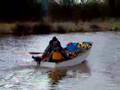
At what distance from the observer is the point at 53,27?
4878cm

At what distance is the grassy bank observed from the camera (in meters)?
47.8

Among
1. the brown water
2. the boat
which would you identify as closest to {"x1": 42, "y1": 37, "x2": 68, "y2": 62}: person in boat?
the boat

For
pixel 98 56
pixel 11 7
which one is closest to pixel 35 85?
pixel 98 56

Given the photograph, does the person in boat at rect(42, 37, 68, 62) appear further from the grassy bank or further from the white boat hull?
the grassy bank

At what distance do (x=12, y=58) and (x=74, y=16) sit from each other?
2901 cm

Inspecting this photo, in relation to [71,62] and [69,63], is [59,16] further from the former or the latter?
Answer: [69,63]

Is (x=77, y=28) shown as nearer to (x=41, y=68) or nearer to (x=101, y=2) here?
(x=101, y=2)

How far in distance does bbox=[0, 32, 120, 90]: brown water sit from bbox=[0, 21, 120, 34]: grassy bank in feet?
40.9

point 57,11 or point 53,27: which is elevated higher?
point 57,11

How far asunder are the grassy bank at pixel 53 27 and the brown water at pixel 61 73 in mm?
12478

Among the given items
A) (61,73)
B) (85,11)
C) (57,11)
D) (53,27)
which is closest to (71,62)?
(61,73)

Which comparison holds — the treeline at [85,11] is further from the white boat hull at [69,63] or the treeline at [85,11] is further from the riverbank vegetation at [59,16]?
the white boat hull at [69,63]

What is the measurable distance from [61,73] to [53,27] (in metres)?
25.4

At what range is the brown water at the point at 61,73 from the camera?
20.2m
